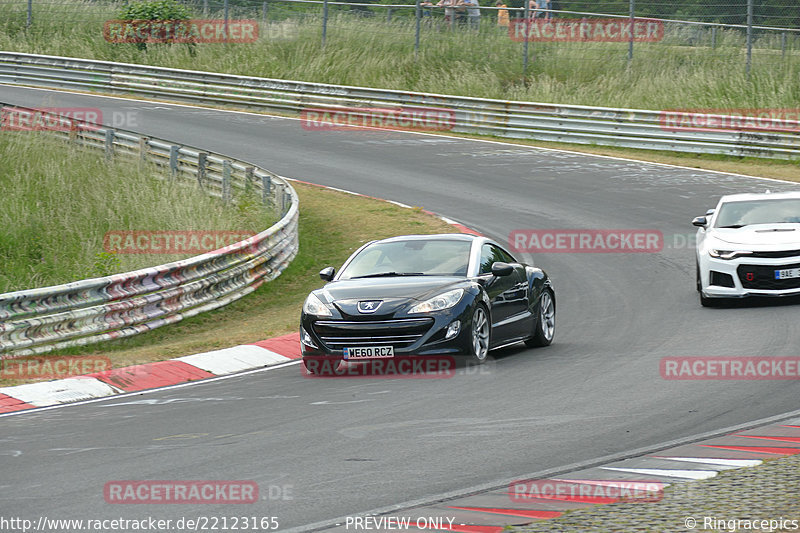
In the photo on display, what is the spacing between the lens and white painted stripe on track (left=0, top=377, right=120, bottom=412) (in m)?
10.8

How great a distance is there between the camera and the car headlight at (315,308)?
38.3ft

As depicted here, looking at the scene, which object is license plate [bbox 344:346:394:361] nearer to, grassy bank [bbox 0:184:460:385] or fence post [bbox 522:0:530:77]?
grassy bank [bbox 0:184:460:385]

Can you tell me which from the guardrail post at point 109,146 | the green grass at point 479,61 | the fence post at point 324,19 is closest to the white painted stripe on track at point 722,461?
the guardrail post at point 109,146

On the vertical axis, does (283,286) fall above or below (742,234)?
below

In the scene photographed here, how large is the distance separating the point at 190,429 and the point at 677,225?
1439cm

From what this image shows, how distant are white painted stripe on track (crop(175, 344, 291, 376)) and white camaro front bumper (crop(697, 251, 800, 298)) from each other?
233 inches

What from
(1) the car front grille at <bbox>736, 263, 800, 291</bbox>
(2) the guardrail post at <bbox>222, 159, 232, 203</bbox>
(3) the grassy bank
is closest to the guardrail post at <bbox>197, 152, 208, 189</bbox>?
(2) the guardrail post at <bbox>222, 159, 232, 203</bbox>

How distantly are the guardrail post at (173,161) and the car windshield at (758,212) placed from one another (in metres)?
11.6

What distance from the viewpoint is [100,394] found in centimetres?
1112

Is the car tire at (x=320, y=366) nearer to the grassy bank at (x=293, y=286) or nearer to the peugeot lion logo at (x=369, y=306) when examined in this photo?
the peugeot lion logo at (x=369, y=306)

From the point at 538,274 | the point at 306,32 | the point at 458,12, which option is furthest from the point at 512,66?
the point at 538,274

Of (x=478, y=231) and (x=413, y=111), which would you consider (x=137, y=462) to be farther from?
(x=413, y=111)

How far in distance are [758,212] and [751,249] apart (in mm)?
1232

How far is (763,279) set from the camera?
1523 cm
